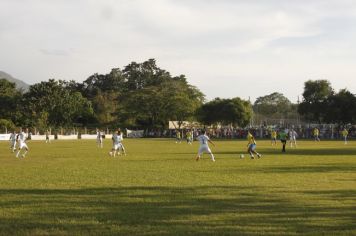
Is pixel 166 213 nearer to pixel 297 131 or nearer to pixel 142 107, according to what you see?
pixel 297 131

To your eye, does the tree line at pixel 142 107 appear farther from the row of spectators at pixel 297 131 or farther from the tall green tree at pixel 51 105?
the row of spectators at pixel 297 131

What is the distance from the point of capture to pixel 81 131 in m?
89.7

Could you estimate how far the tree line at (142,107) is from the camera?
81875mm

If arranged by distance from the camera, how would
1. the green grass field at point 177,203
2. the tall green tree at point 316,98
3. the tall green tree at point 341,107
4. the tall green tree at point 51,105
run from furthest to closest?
1. the tall green tree at point 51,105
2. the tall green tree at point 316,98
3. the tall green tree at point 341,107
4. the green grass field at point 177,203

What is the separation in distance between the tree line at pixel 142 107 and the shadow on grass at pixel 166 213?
226ft

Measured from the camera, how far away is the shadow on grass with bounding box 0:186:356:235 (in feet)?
28.2

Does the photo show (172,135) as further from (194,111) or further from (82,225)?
(82,225)

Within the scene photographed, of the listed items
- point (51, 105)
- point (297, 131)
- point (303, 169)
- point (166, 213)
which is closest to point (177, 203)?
point (166, 213)

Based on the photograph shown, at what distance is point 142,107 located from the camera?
95750 millimetres

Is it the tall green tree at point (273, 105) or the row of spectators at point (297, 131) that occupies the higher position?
the tall green tree at point (273, 105)

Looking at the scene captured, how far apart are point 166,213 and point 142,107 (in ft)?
282

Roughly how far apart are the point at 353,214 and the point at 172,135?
84.8m

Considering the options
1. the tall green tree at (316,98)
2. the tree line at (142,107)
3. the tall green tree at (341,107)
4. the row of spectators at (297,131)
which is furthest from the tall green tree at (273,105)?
the tall green tree at (341,107)

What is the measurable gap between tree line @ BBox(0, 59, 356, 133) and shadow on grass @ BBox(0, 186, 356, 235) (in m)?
68.9
